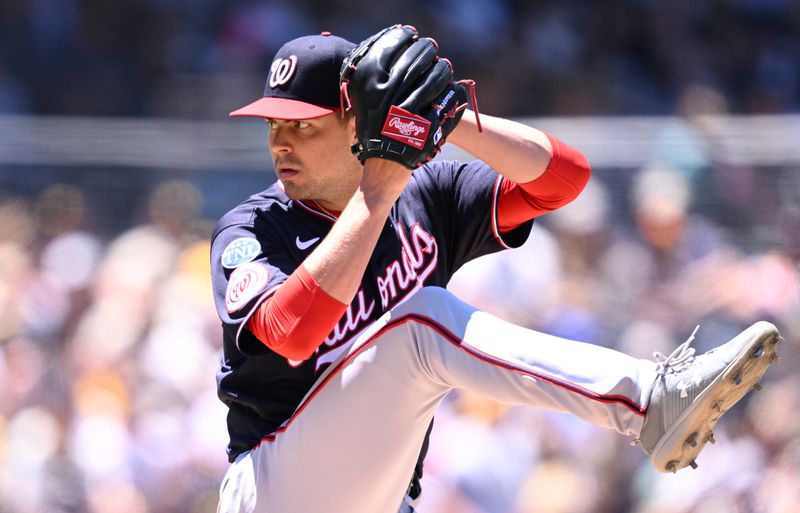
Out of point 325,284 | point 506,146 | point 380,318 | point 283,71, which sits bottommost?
point 380,318

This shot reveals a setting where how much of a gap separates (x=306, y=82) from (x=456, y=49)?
4.76 metres

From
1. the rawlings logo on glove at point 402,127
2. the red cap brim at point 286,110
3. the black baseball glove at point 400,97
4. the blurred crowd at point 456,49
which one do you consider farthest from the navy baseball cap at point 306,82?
the blurred crowd at point 456,49

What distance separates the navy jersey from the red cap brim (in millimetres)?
236

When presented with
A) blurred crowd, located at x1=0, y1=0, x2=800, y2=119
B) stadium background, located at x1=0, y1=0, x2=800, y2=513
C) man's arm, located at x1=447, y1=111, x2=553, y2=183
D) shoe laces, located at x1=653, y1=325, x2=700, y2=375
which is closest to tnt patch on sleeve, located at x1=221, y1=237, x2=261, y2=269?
Answer: man's arm, located at x1=447, y1=111, x2=553, y2=183

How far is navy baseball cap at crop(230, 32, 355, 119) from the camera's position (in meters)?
2.58

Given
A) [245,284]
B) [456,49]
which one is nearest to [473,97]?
[245,284]

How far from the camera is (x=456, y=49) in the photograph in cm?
725

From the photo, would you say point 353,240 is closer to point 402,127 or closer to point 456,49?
point 402,127

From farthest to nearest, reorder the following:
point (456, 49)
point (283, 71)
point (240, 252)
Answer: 1. point (456, 49)
2. point (283, 71)
3. point (240, 252)

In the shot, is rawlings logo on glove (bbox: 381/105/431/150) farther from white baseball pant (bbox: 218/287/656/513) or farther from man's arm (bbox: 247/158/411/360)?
white baseball pant (bbox: 218/287/656/513)

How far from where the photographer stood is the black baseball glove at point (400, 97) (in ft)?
7.70

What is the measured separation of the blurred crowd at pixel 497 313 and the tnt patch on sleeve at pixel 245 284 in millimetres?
2242

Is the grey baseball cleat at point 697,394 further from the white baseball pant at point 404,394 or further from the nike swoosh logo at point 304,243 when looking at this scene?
the nike swoosh logo at point 304,243

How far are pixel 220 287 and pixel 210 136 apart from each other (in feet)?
8.81
